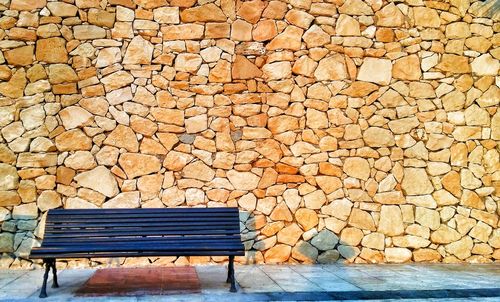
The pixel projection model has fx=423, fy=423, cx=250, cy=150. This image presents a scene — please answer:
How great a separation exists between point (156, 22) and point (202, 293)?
10.2 ft

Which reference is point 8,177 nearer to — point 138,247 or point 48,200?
point 48,200

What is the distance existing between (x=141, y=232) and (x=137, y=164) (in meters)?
1.06

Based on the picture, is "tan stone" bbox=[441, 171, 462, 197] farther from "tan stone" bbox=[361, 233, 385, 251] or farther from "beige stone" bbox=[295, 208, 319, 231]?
"beige stone" bbox=[295, 208, 319, 231]

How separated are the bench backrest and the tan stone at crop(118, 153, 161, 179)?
32.0 inches

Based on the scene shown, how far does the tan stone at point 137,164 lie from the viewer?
188 inches

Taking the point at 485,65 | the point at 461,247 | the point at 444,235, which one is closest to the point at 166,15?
Answer: the point at 485,65

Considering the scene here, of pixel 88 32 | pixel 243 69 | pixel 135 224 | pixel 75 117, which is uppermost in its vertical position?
pixel 88 32

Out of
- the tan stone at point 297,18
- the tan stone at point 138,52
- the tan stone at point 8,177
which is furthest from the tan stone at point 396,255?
the tan stone at point 8,177

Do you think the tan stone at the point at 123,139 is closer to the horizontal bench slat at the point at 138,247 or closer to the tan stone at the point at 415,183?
the horizontal bench slat at the point at 138,247

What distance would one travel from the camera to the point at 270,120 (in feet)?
16.5

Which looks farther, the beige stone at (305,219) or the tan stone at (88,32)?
the beige stone at (305,219)

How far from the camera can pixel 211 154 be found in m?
4.91

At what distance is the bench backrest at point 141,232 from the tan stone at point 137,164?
2.67ft

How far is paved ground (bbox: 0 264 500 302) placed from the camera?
3551mm
